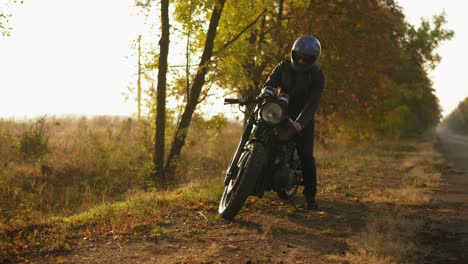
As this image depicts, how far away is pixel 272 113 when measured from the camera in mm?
6484

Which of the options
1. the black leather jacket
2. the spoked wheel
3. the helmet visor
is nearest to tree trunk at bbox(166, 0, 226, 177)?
the black leather jacket

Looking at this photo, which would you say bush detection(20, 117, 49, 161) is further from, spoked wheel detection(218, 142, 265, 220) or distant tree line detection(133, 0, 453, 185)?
spoked wheel detection(218, 142, 265, 220)

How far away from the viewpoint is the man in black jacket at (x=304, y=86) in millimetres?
7273

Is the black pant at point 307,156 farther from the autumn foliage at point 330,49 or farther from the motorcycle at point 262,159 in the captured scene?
the autumn foliage at point 330,49

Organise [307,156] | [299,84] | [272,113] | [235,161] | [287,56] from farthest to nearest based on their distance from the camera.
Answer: [287,56] → [307,156] → [299,84] → [235,161] → [272,113]

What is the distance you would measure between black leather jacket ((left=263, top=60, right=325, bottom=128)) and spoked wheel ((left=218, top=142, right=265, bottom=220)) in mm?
1119

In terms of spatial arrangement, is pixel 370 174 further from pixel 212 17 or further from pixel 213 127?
pixel 212 17

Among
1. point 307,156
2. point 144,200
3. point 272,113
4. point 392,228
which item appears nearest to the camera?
point 272,113

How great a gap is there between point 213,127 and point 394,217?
26.4ft

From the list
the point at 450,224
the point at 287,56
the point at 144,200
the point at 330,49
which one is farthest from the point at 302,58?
the point at 330,49

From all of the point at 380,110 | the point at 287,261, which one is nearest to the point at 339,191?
the point at 287,261

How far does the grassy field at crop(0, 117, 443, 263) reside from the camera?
5.82 m

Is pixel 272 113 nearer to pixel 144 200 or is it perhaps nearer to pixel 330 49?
pixel 144 200

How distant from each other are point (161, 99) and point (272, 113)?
7217mm
